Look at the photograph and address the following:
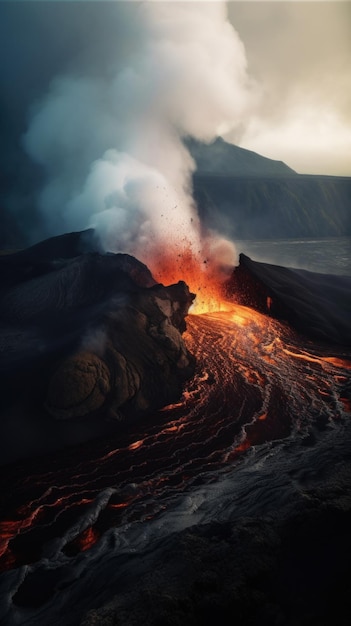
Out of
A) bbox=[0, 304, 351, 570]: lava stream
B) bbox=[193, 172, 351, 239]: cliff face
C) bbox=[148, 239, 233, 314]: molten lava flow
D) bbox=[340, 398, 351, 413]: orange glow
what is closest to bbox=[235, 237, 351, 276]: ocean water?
bbox=[148, 239, 233, 314]: molten lava flow

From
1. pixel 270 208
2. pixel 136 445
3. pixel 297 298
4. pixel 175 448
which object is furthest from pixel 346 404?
pixel 270 208

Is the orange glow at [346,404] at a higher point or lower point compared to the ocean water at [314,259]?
lower

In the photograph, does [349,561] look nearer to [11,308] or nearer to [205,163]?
[11,308]

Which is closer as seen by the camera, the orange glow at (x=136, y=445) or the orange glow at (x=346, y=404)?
the orange glow at (x=136, y=445)

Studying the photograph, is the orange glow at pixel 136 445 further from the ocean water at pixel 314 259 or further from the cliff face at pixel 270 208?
the cliff face at pixel 270 208

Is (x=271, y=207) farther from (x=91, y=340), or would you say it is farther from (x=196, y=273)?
(x=91, y=340)

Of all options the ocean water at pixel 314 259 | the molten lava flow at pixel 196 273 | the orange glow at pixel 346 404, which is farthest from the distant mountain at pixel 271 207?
the orange glow at pixel 346 404

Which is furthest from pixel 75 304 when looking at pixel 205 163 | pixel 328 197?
pixel 205 163
